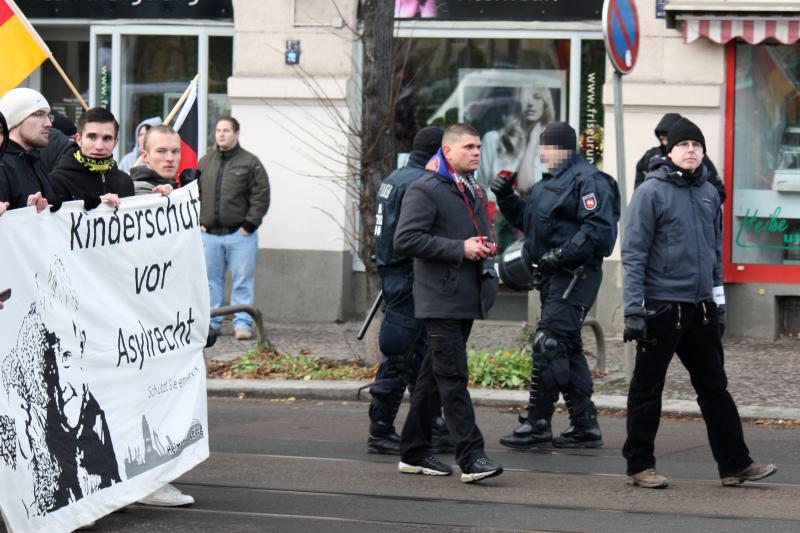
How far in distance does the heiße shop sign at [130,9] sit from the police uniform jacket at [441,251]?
8113 mm

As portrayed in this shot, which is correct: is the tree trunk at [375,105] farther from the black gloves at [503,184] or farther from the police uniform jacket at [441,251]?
the police uniform jacket at [441,251]

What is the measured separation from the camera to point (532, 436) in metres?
9.12

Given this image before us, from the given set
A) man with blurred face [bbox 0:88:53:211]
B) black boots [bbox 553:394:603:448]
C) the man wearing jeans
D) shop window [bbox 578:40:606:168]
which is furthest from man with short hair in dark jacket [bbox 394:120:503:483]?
shop window [bbox 578:40:606:168]

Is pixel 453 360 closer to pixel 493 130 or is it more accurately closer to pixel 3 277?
pixel 3 277

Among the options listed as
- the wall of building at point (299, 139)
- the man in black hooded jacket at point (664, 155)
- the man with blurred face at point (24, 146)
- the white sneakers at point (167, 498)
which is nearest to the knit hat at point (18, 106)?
the man with blurred face at point (24, 146)

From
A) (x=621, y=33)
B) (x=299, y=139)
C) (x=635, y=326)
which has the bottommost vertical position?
(x=635, y=326)

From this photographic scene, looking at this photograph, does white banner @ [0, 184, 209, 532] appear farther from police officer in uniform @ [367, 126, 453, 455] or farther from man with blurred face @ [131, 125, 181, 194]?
police officer in uniform @ [367, 126, 453, 455]

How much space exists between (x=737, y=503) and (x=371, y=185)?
537 cm

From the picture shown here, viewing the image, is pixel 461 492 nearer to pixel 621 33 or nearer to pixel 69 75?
pixel 621 33

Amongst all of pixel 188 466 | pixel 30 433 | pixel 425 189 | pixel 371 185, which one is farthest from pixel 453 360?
pixel 371 185

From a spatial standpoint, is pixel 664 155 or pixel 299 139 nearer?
pixel 664 155

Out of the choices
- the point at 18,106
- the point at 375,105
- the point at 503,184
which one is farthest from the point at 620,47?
the point at 18,106

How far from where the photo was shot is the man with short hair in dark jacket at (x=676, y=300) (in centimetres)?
766

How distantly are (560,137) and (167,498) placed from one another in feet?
11.1
